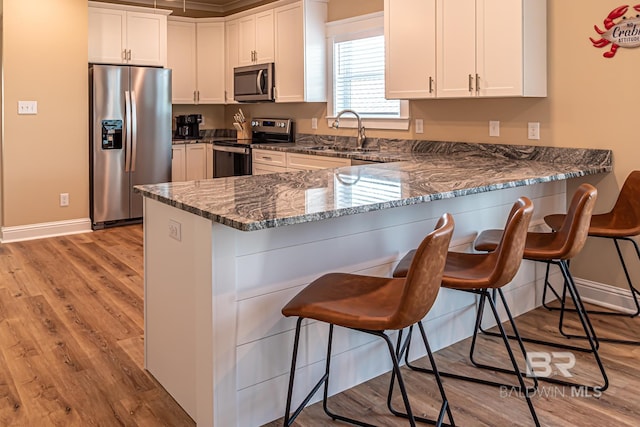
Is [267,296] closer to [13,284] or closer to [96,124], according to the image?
[13,284]

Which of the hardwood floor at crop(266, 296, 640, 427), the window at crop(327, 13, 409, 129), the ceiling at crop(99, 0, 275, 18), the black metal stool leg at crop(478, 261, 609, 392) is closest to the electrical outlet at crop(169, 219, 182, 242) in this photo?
the hardwood floor at crop(266, 296, 640, 427)

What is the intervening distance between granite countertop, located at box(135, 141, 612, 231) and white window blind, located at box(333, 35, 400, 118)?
4.04 feet

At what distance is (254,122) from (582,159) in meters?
4.12

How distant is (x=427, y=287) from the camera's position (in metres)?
1.73

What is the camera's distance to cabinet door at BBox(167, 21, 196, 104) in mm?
6666

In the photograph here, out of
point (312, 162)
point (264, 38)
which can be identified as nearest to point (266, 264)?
point (312, 162)

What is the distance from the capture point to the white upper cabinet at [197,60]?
22.0ft

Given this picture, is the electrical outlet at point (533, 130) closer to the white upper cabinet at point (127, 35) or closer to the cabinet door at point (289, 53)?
the cabinet door at point (289, 53)

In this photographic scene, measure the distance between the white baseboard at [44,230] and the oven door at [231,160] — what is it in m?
1.54

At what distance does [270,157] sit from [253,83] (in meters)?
1.08

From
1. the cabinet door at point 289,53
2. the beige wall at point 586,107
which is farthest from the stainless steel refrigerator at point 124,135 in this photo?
the beige wall at point 586,107

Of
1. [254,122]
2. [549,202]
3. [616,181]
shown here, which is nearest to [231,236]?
[549,202]

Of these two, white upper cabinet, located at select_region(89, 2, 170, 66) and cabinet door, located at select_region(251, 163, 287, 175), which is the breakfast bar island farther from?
white upper cabinet, located at select_region(89, 2, 170, 66)

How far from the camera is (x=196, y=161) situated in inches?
264
